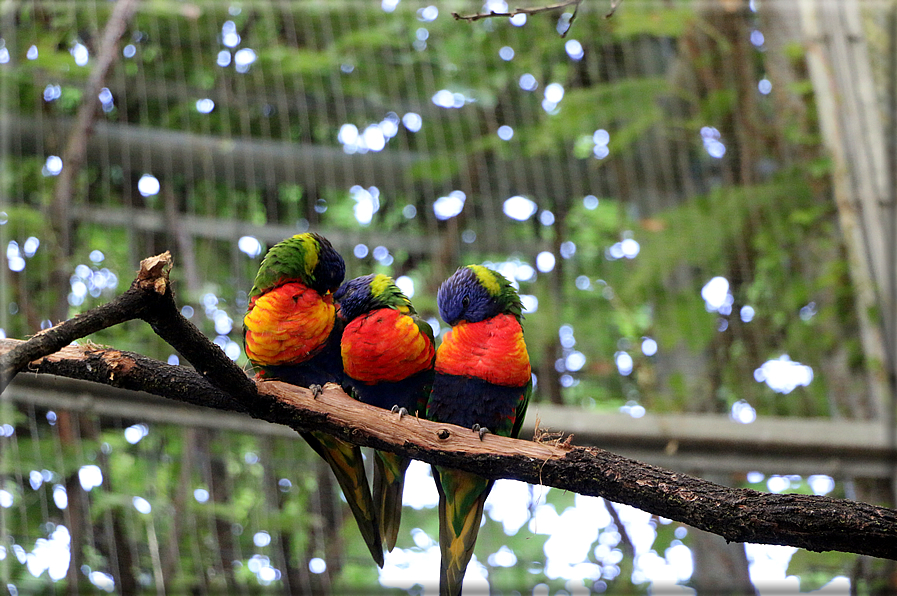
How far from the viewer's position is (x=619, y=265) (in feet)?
8.95

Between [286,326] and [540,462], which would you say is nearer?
[540,462]

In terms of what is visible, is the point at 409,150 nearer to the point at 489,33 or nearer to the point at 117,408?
the point at 489,33

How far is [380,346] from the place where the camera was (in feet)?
4.18

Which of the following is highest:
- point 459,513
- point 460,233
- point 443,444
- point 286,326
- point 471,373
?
point 460,233

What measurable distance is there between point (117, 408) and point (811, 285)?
7.98ft

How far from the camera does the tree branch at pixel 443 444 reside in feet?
2.93

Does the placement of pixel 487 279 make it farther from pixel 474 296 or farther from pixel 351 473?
pixel 351 473

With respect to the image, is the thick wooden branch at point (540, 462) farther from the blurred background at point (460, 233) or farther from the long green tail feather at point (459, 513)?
the blurred background at point (460, 233)

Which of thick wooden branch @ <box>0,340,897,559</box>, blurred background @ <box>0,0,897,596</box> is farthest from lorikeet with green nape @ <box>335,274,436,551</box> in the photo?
blurred background @ <box>0,0,897,596</box>

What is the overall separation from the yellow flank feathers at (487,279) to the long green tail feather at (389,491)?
1.14 feet

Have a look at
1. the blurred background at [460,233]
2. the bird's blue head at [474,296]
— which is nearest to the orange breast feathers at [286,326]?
the bird's blue head at [474,296]

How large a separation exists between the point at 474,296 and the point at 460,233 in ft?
4.00

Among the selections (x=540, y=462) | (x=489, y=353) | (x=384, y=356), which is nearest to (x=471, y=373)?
(x=489, y=353)

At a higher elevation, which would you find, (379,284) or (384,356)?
(379,284)
